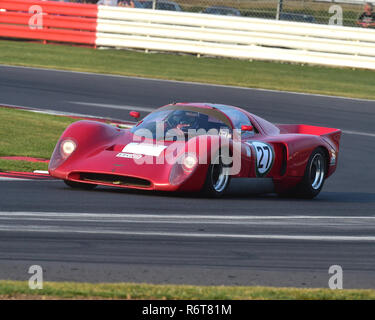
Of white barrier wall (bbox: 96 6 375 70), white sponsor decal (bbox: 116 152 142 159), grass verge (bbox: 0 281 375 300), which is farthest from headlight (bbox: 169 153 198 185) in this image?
white barrier wall (bbox: 96 6 375 70)

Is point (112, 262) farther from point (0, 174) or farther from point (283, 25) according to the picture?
point (283, 25)

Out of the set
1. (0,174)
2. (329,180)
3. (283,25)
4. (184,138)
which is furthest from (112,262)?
(283,25)

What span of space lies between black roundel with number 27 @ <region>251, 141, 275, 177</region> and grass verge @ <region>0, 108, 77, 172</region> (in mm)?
2746

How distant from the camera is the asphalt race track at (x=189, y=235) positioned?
5.85 m

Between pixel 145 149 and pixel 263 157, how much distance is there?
145 cm

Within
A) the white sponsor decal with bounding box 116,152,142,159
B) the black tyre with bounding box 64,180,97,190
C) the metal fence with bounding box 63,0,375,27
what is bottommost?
the black tyre with bounding box 64,180,97,190

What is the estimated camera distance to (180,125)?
980 centimetres

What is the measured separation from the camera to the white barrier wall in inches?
906

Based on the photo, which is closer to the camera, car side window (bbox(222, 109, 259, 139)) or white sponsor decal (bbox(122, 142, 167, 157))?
white sponsor decal (bbox(122, 142, 167, 157))

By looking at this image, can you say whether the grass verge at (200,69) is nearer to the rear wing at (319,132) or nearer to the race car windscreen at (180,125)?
the rear wing at (319,132)

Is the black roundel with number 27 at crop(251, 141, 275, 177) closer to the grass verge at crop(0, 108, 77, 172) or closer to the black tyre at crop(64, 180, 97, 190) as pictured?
the black tyre at crop(64, 180, 97, 190)

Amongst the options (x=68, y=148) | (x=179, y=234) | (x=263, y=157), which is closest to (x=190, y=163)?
(x=263, y=157)

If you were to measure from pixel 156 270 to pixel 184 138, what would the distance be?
3.88m

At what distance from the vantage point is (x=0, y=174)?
33.1ft
